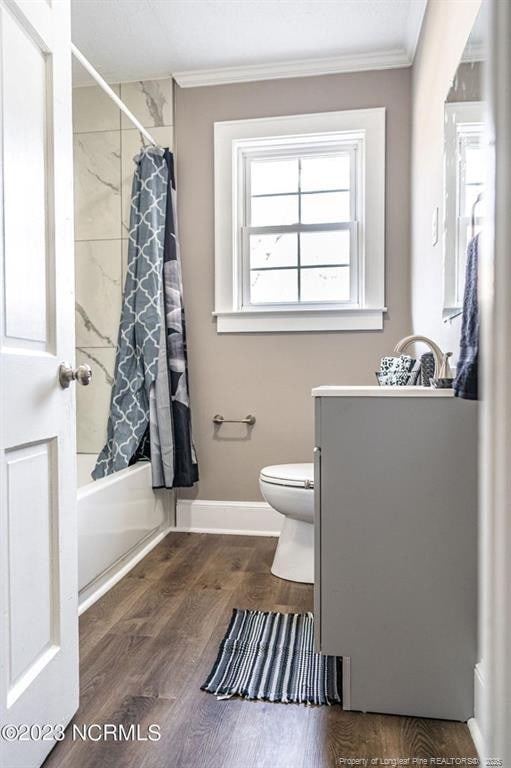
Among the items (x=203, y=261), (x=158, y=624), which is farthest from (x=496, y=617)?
(x=203, y=261)

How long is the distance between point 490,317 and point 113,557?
7.12ft

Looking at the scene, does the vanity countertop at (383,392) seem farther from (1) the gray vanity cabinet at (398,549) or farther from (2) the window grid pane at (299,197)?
(2) the window grid pane at (299,197)

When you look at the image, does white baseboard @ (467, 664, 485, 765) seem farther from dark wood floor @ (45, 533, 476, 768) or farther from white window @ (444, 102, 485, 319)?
white window @ (444, 102, 485, 319)

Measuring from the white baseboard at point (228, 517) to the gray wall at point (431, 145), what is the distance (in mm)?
1239

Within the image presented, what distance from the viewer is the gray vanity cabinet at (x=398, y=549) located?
131cm

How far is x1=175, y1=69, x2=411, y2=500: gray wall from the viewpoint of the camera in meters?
2.72

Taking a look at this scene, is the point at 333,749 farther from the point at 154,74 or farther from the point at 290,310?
the point at 154,74

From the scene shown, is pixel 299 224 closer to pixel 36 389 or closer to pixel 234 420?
pixel 234 420

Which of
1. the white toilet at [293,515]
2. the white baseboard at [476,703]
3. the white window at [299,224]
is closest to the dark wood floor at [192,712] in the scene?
the white baseboard at [476,703]

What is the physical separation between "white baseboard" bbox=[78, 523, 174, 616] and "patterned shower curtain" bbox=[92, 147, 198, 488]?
281 millimetres

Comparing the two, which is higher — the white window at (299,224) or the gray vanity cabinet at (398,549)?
the white window at (299,224)

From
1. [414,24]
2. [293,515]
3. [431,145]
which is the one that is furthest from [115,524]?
[414,24]

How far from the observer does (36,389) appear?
45.0 inches

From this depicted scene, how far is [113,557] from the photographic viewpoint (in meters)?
2.20
